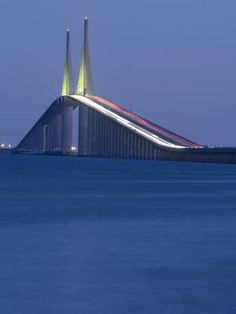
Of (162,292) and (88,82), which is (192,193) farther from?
(88,82)

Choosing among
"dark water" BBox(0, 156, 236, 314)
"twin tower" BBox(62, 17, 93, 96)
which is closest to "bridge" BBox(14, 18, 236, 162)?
"twin tower" BBox(62, 17, 93, 96)

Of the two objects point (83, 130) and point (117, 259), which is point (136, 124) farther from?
point (117, 259)

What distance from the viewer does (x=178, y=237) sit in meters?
18.3

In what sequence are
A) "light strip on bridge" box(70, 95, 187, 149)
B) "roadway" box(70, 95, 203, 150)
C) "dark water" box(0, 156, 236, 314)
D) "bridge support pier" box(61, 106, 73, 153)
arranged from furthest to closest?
"bridge support pier" box(61, 106, 73, 153) → "roadway" box(70, 95, 203, 150) → "light strip on bridge" box(70, 95, 187, 149) → "dark water" box(0, 156, 236, 314)

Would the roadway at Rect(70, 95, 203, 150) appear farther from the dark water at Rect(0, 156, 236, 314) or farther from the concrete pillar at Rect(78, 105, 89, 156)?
the dark water at Rect(0, 156, 236, 314)

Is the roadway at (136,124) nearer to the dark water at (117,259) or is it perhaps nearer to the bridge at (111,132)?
the bridge at (111,132)

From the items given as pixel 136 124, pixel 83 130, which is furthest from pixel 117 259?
pixel 83 130

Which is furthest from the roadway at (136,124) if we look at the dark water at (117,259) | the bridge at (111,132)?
the dark water at (117,259)

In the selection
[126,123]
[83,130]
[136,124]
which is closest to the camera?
[126,123]

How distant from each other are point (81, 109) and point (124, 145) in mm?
5654

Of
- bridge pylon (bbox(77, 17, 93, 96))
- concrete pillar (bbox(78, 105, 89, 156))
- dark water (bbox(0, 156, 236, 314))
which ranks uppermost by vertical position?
bridge pylon (bbox(77, 17, 93, 96))

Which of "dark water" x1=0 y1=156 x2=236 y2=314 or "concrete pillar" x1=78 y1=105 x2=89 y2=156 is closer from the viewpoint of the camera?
"dark water" x1=0 y1=156 x2=236 y2=314

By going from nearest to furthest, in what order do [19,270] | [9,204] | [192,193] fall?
[19,270] → [9,204] → [192,193]

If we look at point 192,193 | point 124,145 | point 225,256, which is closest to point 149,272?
point 225,256
